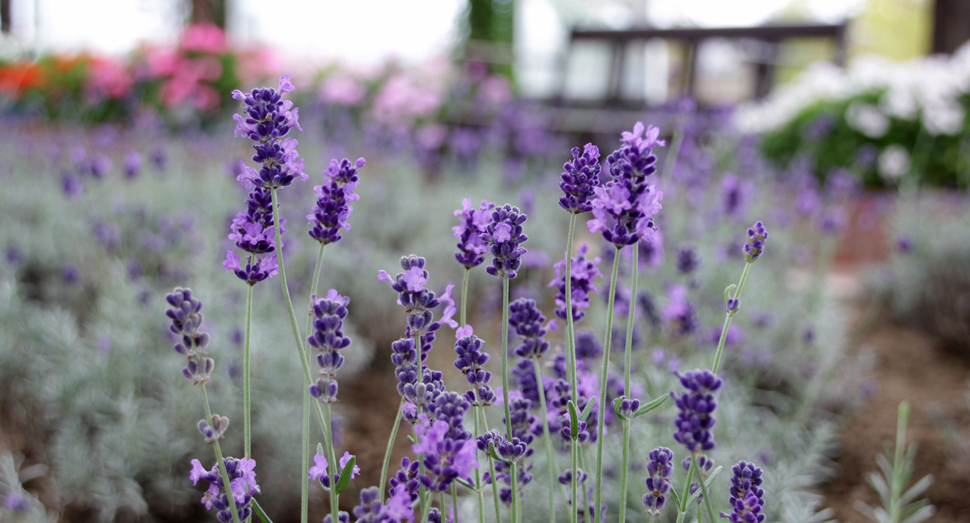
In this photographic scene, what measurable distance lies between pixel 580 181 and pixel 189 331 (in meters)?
0.55

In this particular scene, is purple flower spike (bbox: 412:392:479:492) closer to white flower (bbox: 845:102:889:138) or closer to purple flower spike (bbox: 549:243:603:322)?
purple flower spike (bbox: 549:243:603:322)

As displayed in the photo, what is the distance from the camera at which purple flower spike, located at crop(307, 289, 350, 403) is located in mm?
799

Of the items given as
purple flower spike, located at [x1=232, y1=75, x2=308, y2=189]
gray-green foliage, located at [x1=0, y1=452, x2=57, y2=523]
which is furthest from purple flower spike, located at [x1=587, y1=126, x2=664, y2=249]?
gray-green foliage, located at [x1=0, y1=452, x2=57, y2=523]

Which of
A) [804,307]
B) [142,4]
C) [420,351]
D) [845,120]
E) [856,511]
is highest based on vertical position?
[142,4]

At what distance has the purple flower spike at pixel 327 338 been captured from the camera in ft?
2.62

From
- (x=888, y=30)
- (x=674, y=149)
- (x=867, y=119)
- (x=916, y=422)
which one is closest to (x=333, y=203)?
(x=674, y=149)

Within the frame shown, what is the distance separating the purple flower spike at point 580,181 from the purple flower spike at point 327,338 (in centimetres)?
31

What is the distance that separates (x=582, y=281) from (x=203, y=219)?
10.5 feet

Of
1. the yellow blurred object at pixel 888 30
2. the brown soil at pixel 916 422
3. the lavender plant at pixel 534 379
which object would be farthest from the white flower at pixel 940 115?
the yellow blurred object at pixel 888 30

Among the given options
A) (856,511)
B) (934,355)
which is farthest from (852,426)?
(934,355)

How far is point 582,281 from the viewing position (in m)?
1.04

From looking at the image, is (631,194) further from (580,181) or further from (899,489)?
(899,489)

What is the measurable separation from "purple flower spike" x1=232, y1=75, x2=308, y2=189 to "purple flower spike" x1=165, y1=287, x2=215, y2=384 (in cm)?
18

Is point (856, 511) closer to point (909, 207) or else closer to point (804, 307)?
point (804, 307)
